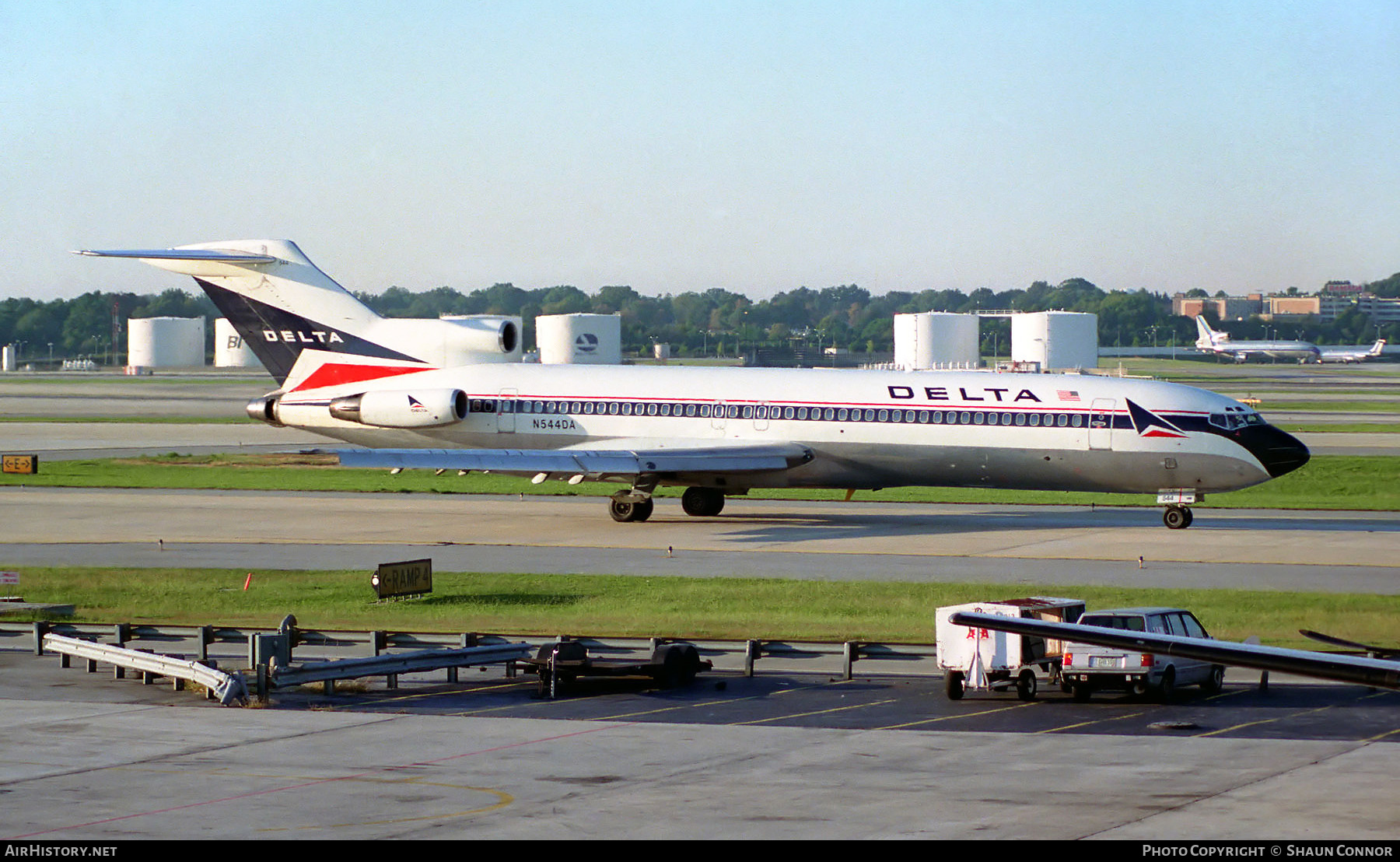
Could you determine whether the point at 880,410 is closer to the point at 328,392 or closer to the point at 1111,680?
the point at 328,392

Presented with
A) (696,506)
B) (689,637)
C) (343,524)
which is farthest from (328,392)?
(689,637)

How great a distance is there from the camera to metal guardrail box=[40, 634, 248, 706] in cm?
2181

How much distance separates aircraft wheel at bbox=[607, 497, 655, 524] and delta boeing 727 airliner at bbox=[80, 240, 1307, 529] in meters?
0.05

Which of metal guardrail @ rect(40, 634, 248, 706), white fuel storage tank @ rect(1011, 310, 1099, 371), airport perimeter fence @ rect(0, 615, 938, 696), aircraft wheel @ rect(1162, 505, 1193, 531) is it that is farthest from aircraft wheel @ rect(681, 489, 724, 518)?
white fuel storage tank @ rect(1011, 310, 1099, 371)

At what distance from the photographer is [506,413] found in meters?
46.2

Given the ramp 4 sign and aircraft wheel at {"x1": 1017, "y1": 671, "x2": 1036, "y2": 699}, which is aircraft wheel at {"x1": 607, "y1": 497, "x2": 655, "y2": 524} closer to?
the ramp 4 sign

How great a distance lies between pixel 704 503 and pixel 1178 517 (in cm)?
1302

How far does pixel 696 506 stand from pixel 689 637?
763 inches

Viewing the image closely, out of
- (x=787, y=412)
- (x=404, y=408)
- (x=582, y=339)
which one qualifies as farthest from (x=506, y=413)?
(x=582, y=339)

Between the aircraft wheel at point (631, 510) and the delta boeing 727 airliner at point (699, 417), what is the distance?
0.05 metres

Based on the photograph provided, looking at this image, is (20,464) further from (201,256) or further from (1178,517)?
(1178,517)

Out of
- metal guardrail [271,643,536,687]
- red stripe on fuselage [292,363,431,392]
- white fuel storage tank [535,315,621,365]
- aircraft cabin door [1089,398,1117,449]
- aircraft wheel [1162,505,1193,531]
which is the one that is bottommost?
metal guardrail [271,643,536,687]

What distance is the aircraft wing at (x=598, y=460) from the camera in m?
40.6

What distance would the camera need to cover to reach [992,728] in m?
20.5
